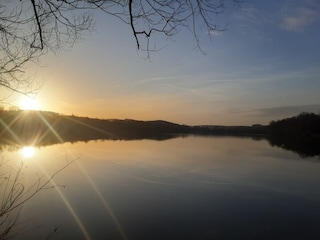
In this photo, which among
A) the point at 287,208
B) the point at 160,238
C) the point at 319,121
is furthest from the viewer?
the point at 319,121

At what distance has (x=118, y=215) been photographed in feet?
28.6

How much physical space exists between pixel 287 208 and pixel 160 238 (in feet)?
14.3

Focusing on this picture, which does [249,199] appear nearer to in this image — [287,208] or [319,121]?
[287,208]

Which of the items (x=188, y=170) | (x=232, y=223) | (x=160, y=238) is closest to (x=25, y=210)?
(x=160, y=238)

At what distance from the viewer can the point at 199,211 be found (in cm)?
927

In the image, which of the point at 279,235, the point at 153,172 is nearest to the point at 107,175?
the point at 153,172

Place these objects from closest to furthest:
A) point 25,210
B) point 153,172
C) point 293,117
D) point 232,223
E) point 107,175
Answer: point 232,223 < point 25,210 < point 107,175 < point 153,172 < point 293,117

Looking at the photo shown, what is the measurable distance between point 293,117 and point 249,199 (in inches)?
3237

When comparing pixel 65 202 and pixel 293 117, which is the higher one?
pixel 293 117

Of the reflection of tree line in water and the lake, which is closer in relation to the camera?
the lake

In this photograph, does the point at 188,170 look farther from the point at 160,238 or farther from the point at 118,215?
the point at 160,238

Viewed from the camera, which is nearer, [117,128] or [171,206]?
[171,206]

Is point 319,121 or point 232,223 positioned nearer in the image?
point 232,223

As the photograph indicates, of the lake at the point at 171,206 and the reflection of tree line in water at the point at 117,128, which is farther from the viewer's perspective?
the reflection of tree line in water at the point at 117,128
